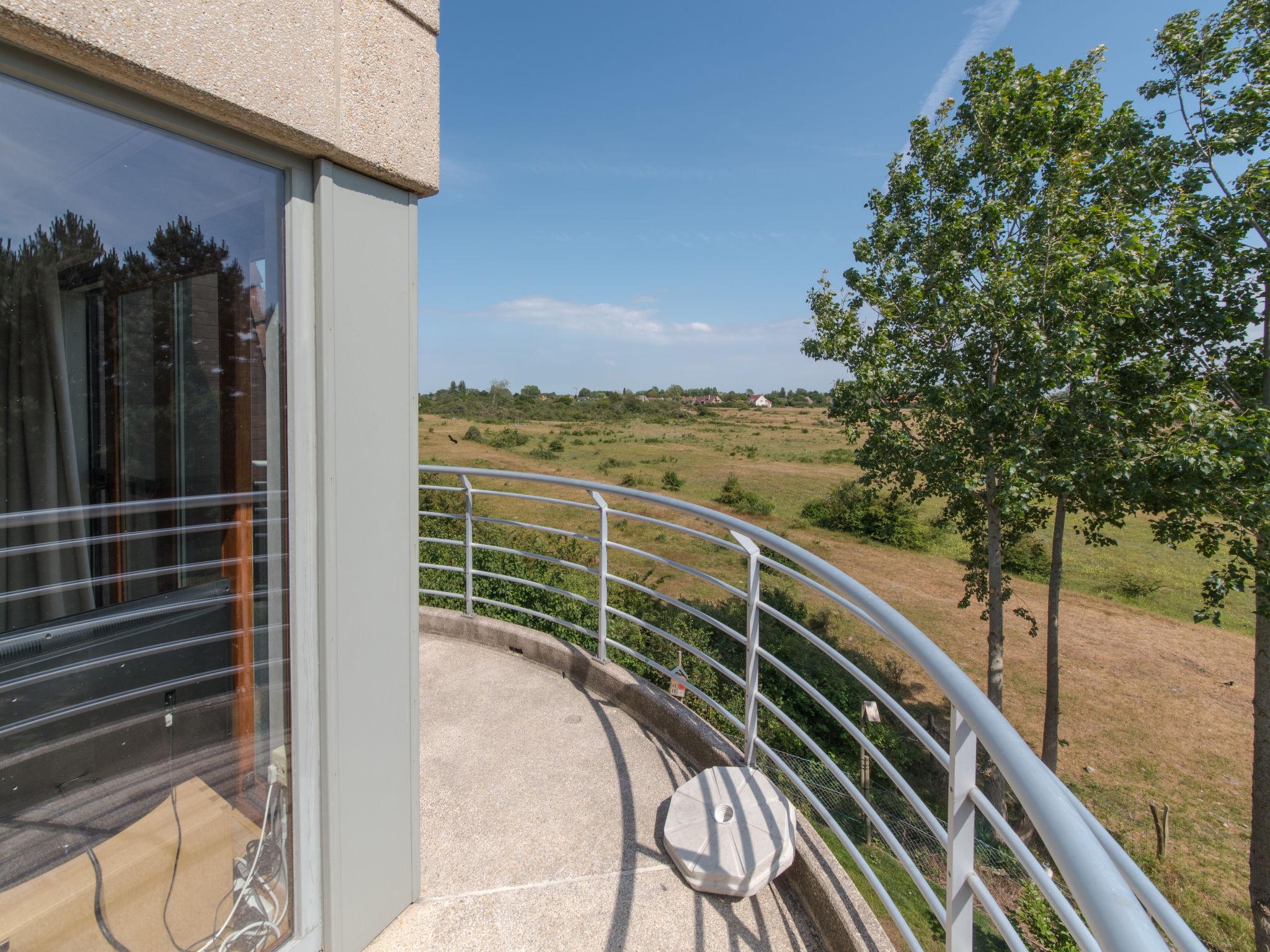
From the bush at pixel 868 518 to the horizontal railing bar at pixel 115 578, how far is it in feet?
92.3

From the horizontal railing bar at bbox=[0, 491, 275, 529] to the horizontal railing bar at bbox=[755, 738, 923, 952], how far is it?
153 cm

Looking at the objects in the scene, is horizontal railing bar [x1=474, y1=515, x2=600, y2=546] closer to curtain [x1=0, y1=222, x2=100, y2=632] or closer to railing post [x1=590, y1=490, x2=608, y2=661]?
railing post [x1=590, y1=490, x2=608, y2=661]

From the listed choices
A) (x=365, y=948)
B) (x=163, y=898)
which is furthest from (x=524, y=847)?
(x=163, y=898)

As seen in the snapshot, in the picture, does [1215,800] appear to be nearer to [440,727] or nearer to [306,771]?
[440,727]

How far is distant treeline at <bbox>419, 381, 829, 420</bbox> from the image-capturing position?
49.6 metres

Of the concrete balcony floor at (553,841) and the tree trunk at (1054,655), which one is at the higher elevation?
the concrete balcony floor at (553,841)

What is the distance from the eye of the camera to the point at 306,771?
4.89 feet

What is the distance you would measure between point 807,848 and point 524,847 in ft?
2.83

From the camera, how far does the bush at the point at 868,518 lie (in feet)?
94.7

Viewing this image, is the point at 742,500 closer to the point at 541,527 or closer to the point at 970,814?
the point at 541,527

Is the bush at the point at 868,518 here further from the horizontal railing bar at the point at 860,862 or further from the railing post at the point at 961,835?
the railing post at the point at 961,835

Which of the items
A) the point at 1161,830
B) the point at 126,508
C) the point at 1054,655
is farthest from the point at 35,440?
the point at 1161,830

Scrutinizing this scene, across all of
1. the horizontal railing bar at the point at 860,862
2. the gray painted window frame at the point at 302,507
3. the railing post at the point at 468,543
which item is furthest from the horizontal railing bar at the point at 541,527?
the gray painted window frame at the point at 302,507

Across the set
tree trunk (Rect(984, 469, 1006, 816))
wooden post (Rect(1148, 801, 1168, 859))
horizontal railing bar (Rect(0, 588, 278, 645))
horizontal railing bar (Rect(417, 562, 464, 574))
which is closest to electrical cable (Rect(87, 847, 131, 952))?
horizontal railing bar (Rect(0, 588, 278, 645))
